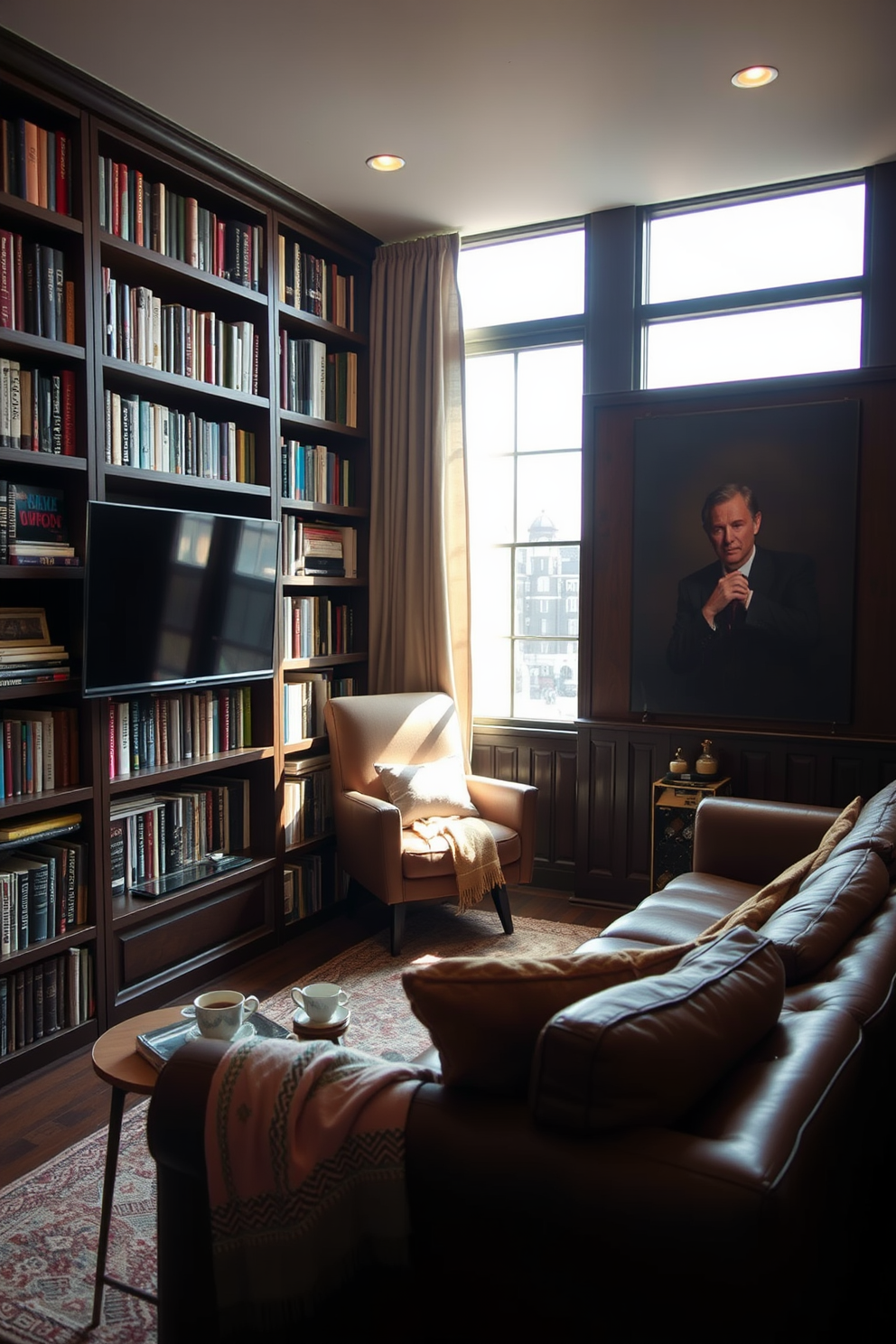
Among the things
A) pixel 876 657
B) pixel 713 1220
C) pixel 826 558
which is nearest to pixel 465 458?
pixel 826 558

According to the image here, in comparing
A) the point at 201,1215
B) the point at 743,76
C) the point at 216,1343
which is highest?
the point at 743,76

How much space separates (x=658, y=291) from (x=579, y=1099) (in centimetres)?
387

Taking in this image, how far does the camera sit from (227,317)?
3.90 metres

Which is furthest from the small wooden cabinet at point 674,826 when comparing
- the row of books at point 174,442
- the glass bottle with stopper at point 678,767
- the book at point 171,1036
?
the book at point 171,1036

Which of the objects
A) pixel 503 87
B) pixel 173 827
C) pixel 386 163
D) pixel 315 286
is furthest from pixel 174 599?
pixel 503 87

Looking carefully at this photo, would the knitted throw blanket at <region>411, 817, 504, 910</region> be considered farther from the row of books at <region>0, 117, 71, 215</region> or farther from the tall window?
the row of books at <region>0, 117, 71, 215</region>

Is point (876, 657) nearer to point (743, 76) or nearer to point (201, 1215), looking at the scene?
point (743, 76)

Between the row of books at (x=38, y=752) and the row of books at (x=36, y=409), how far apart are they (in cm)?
79

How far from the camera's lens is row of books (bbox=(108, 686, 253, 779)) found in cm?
327

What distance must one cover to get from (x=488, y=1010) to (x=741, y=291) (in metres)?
3.66

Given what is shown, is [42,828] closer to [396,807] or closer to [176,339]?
[396,807]

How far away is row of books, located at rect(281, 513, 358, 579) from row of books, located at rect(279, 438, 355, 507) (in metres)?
0.12

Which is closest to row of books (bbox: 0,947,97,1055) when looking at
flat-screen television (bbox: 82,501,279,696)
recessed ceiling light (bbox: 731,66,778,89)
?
flat-screen television (bbox: 82,501,279,696)

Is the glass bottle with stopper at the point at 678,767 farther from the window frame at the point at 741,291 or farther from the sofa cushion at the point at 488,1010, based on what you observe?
the sofa cushion at the point at 488,1010
